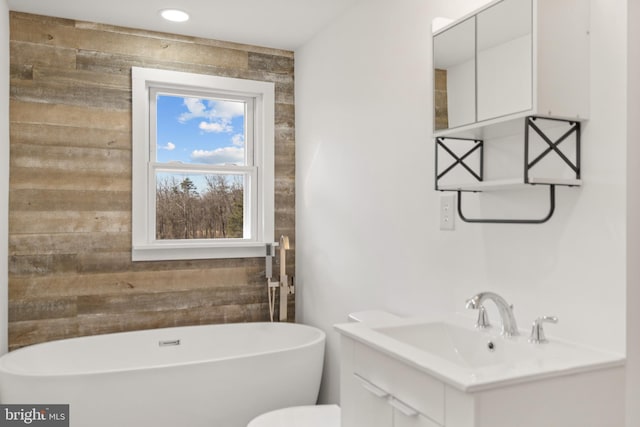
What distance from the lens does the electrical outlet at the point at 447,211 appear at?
201cm

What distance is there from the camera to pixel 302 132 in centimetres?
353

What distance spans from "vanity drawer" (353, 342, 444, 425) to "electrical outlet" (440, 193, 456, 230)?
26.5 inches

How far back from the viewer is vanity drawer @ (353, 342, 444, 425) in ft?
4.17

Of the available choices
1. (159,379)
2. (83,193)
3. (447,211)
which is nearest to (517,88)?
(447,211)

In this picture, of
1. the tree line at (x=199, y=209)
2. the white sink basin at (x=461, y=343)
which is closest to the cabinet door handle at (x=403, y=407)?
the white sink basin at (x=461, y=343)

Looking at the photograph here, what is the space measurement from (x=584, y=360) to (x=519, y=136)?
29.2 inches

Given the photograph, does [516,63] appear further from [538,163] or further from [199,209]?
[199,209]

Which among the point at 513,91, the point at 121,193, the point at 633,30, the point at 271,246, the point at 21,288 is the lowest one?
the point at 21,288

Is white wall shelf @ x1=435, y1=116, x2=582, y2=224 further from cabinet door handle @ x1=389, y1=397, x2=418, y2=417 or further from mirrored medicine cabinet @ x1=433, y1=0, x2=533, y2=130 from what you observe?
cabinet door handle @ x1=389, y1=397, x2=418, y2=417

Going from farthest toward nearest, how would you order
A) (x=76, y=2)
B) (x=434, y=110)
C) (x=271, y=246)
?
1. (x=271, y=246)
2. (x=76, y=2)
3. (x=434, y=110)

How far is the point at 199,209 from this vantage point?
3477mm

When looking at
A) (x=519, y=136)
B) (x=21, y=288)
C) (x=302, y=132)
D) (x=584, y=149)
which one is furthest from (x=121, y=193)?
(x=584, y=149)

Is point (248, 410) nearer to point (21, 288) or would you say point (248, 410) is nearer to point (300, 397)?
point (300, 397)

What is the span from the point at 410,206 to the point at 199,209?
5.69 feet
